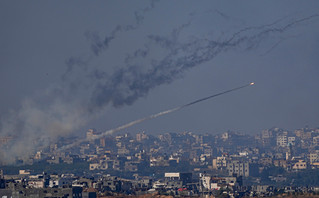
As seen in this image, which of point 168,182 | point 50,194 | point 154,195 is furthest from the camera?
point 168,182

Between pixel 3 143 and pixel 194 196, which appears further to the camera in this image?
pixel 194 196

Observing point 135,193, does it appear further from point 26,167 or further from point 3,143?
point 26,167

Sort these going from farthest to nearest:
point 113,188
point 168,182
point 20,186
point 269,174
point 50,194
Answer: point 269,174 < point 168,182 < point 113,188 < point 20,186 < point 50,194

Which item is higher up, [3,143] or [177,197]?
[3,143]

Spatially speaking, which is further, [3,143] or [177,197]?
[177,197]

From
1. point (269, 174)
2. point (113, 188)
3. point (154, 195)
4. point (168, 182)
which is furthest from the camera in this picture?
point (269, 174)

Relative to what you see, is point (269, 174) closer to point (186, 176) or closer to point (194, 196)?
point (186, 176)

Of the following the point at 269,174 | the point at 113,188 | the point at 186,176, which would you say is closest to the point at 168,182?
the point at 186,176

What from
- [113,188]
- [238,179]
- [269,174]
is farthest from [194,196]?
[269,174]

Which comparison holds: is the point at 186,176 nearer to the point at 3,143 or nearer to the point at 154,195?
the point at 154,195

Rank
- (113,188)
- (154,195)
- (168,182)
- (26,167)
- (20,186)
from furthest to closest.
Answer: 1. (26,167)
2. (168,182)
3. (113,188)
4. (154,195)
5. (20,186)
